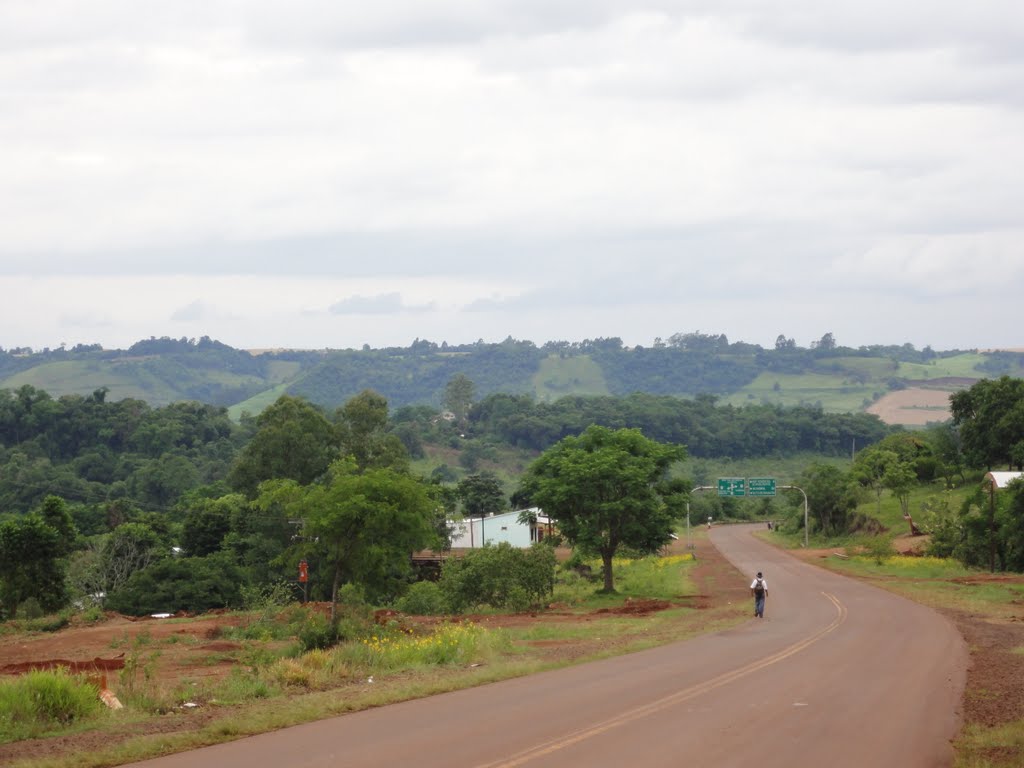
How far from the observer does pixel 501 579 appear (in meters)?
42.8

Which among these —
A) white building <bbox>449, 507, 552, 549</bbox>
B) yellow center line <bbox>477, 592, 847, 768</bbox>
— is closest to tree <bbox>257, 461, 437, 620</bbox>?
yellow center line <bbox>477, 592, 847, 768</bbox>

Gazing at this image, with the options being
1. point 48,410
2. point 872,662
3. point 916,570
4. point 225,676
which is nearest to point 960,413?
point 916,570

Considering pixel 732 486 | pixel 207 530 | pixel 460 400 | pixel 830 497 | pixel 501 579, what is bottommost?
pixel 501 579

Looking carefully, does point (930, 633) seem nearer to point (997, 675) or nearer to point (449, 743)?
point (997, 675)

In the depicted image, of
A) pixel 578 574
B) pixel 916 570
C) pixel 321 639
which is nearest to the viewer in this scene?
pixel 321 639

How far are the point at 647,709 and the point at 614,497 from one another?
1165 inches

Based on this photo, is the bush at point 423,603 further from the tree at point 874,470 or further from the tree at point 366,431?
the tree at point 874,470

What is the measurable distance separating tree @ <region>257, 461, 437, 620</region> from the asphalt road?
7593 mm

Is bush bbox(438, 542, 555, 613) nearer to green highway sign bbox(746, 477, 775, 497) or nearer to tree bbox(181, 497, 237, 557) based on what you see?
tree bbox(181, 497, 237, 557)

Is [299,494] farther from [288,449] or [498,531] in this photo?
[498,531]

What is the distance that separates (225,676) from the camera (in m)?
22.2

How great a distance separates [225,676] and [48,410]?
4656 inches

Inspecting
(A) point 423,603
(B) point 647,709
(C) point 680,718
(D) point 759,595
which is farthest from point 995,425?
(C) point 680,718

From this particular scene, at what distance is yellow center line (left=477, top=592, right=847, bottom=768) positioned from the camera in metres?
12.9
